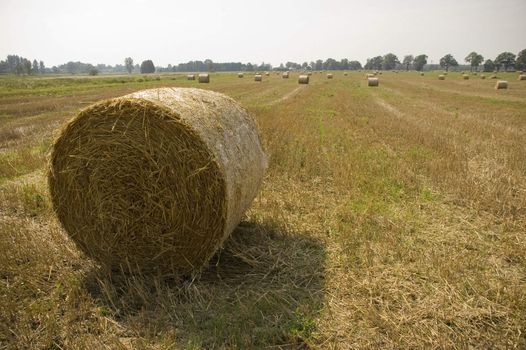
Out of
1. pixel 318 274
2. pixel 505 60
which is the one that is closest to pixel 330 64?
pixel 505 60

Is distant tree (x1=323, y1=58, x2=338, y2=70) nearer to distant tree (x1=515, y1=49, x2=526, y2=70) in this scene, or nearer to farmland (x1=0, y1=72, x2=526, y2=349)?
distant tree (x1=515, y1=49, x2=526, y2=70)

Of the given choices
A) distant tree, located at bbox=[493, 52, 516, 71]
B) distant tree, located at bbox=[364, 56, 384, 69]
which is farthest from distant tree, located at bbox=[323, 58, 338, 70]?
distant tree, located at bbox=[493, 52, 516, 71]

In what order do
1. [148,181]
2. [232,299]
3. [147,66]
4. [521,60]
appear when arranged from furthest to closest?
[147,66] → [521,60] → [148,181] → [232,299]

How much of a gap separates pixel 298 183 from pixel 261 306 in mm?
3948

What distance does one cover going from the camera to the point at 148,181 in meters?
4.14

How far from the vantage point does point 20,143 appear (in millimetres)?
10852

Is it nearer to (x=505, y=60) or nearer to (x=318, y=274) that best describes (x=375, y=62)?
(x=505, y=60)

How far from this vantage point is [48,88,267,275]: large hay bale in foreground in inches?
159

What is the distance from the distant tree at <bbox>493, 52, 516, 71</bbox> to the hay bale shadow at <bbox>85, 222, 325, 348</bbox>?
14429cm

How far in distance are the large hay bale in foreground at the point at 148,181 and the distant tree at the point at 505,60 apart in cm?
14486

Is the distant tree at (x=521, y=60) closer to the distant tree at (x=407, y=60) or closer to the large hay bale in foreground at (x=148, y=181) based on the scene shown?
the distant tree at (x=407, y=60)

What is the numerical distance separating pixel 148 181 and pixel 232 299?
1.60 meters

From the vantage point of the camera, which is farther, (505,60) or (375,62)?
Answer: (375,62)

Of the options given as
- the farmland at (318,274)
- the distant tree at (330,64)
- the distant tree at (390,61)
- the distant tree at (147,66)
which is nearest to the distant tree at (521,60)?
the distant tree at (390,61)
